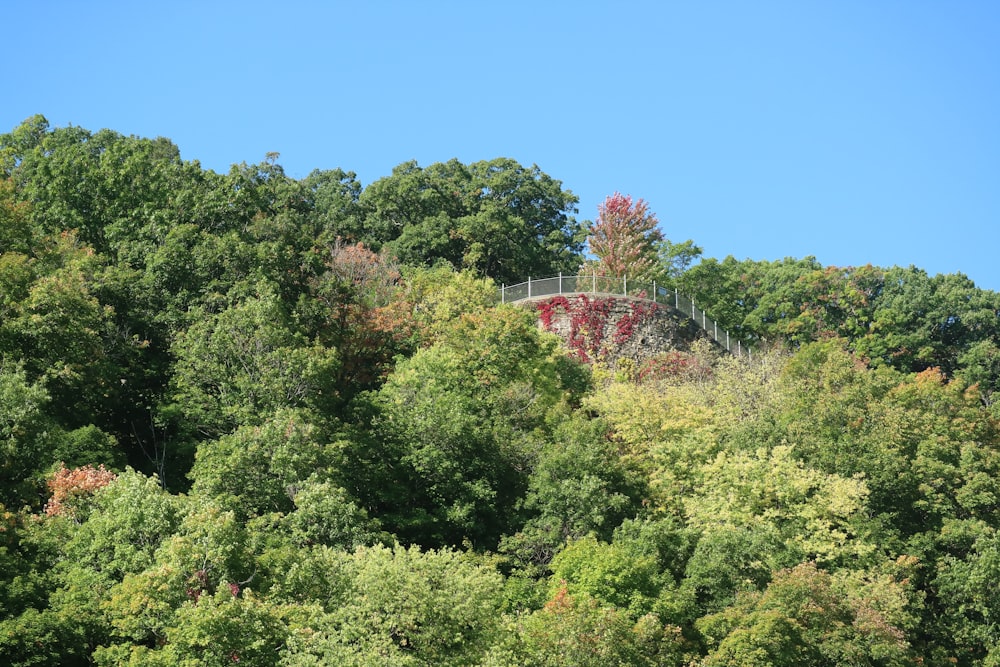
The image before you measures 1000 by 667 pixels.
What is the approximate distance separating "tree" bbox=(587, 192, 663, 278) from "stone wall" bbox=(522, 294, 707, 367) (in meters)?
2.91

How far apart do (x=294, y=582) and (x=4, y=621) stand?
6.51 m

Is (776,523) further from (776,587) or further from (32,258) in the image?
(32,258)

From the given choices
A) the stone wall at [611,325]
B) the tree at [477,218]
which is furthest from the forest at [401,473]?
the tree at [477,218]

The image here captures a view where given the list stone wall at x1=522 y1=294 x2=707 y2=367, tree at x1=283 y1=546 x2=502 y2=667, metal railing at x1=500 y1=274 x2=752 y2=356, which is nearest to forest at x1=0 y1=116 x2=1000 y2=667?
tree at x1=283 y1=546 x2=502 y2=667

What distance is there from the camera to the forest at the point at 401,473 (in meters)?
36.6

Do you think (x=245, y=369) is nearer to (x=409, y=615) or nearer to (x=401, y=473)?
(x=401, y=473)

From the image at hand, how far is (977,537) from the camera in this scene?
47000mm

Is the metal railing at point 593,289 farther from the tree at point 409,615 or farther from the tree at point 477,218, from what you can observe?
the tree at point 409,615

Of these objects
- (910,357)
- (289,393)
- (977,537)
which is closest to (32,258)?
(289,393)

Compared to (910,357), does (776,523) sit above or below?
below

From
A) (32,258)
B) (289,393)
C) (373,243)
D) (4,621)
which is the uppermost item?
(373,243)

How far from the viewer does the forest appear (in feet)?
120

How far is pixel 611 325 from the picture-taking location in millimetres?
65375

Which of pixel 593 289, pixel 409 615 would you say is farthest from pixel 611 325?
pixel 409 615
